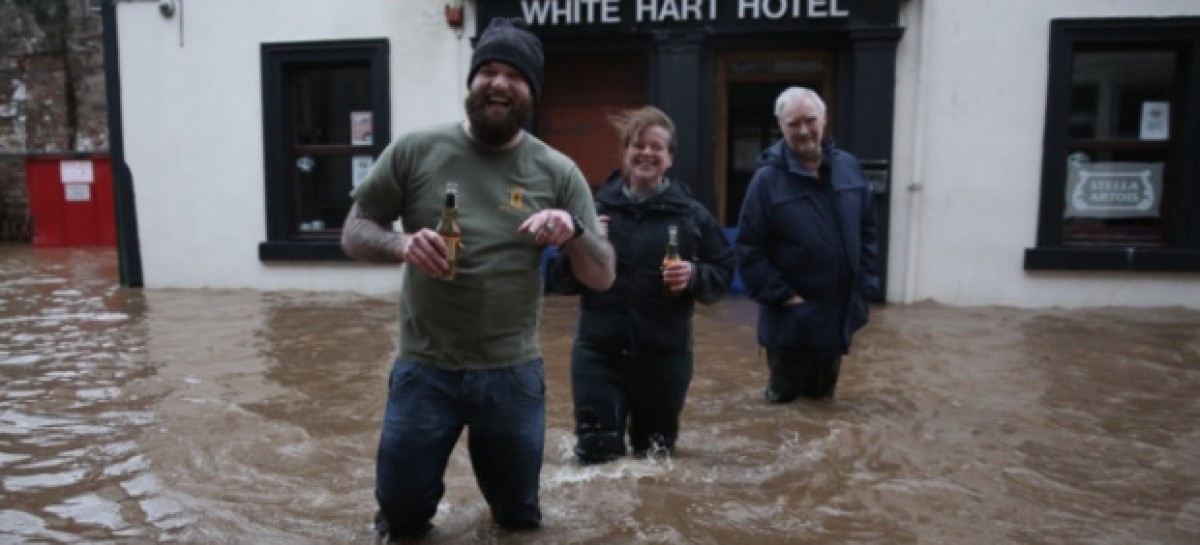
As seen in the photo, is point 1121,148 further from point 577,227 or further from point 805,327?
point 577,227

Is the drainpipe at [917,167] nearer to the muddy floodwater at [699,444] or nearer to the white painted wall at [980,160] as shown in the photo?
the white painted wall at [980,160]

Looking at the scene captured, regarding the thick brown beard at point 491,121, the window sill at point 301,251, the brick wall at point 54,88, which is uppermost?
the brick wall at point 54,88

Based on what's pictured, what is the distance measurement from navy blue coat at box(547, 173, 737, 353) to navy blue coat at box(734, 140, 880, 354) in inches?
37.9

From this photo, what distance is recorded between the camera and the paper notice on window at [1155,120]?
909cm

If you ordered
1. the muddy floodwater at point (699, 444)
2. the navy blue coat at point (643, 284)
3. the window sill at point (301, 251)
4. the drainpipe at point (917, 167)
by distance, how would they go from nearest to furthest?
1. the muddy floodwater at point (699, 444)
2. the navy blue coat at point (643, 284)
3. the drainpipe at point (917, 167)
4. the window sill at point (301, 251)

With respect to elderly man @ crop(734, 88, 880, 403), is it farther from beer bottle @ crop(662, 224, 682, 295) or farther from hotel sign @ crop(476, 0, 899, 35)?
hotel sign @ crop(476, 0, 899, 35)

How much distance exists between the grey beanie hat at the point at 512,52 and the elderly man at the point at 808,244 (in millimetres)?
2139

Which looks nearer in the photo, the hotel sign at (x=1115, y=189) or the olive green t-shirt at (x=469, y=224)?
the olive green t-shirt at (x=469, y=224)

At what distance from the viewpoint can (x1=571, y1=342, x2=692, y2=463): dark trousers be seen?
166 inches

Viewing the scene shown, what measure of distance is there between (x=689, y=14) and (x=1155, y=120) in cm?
453

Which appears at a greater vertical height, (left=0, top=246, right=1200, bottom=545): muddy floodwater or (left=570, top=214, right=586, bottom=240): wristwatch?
(left=570, top=214, right=586, bottom=240): wristwatch

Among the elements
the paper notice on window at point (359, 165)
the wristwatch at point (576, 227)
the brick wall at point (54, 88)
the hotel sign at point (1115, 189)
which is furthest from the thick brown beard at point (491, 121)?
the brick wall at point (54, 88)

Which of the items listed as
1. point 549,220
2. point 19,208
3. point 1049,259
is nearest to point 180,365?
point 549,220

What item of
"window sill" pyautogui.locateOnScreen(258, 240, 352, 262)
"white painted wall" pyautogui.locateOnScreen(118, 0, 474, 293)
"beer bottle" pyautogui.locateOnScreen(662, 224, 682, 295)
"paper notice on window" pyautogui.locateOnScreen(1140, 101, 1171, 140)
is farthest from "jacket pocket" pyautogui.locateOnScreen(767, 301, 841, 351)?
"window sill" pyautogui.locateOnScreen(258, 240, 352, 262)
